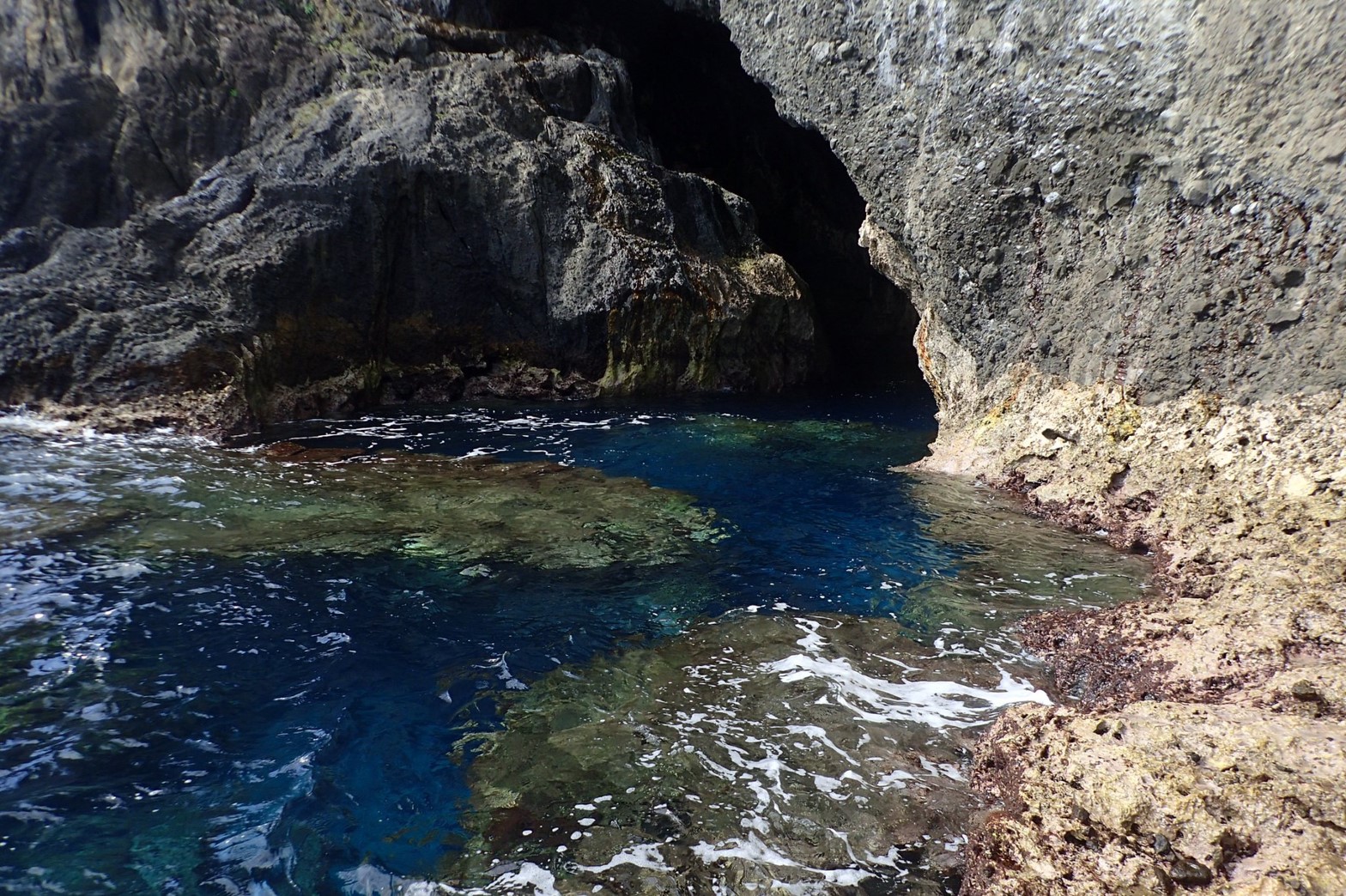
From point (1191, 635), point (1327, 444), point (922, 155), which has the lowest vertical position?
point (1191, 635)

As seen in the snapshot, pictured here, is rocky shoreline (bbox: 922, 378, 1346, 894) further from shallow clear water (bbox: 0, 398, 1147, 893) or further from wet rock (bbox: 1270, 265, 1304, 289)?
wet rock (bbox: 1270, 265, 1304, 289)

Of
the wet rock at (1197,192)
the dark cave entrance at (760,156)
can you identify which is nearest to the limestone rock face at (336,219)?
the dark cave entrance at (760,156)

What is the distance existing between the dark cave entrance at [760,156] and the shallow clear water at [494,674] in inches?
416

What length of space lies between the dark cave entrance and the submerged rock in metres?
12.4

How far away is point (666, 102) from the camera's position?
55.9ft

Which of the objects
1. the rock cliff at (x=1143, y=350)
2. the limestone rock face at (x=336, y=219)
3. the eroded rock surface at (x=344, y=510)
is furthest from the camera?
the limestone rock face at (x=336, y=219)

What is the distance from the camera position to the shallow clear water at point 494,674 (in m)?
2.73

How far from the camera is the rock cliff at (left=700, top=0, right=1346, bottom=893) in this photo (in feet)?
8.40

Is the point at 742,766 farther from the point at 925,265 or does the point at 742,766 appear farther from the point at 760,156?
the point at 760,156

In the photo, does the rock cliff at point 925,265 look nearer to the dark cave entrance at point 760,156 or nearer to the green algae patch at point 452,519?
the dark cave entrance at point 760,156

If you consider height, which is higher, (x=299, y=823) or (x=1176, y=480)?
(x=1176, y=480)

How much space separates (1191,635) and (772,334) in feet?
36.7

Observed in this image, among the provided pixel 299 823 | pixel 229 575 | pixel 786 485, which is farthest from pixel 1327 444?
pixel 229 575

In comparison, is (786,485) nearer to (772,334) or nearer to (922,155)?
(922,155)
